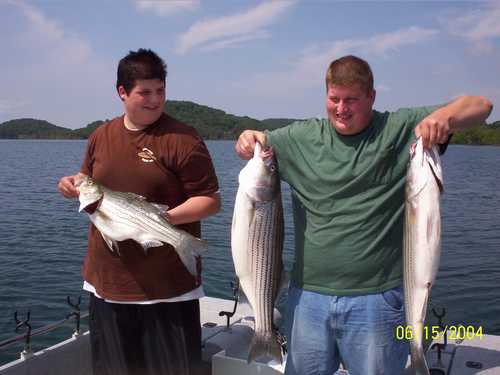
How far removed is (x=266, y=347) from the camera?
3742 millimetres

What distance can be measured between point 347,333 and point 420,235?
31.6 inches

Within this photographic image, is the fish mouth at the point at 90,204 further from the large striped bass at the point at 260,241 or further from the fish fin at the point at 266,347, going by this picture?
the fish fin at the point at 266,347

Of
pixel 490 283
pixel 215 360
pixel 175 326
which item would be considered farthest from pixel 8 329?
pixel 490 283

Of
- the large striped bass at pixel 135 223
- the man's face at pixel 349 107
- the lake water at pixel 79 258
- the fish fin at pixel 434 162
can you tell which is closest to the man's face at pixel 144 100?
the large striped bass at pixel 135 223

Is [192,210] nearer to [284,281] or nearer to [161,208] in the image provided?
[161,208]

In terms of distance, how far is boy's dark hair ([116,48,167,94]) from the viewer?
12.0ft

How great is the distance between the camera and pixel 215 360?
471 cm

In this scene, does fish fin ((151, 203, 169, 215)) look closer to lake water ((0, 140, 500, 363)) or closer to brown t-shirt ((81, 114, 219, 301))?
brown t-shirt ((81, 114, 219, 301))

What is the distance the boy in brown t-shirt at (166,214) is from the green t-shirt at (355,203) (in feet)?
2.41

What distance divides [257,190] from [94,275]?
1358mm

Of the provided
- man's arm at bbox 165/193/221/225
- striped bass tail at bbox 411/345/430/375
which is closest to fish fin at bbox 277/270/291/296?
man's arm at bbox 165/193/221/225

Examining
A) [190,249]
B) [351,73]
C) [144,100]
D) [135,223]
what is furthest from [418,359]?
[144,100]

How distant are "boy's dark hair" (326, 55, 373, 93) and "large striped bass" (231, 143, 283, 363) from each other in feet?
2.22

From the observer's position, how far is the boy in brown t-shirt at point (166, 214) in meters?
3.68
